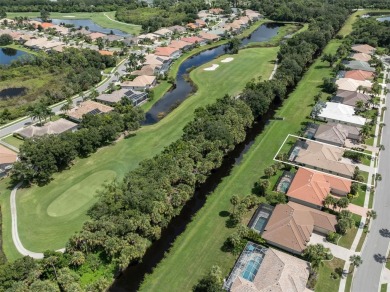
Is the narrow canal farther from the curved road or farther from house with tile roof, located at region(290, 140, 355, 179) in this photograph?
house with tile roof, located at region(290, 140, 355, 179)

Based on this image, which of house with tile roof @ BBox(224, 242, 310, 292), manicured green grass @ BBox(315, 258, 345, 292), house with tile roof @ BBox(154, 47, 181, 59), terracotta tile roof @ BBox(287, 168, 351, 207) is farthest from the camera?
house with tile roof @ BBox(154, 47, 181, 59)

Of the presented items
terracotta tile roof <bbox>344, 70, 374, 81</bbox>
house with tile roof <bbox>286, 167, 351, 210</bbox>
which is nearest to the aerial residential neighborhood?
house with tile roof <bbox>286, 167, 351, 210</bbox>

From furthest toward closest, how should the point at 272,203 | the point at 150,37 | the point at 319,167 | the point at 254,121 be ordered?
the point at 150,37 → the point at 254,121 → the point at 319,167 → the point at 272,203

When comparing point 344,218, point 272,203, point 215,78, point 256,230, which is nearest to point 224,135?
point 272,203

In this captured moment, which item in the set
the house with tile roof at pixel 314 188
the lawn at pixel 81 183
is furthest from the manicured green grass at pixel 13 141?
the house with tile roof at pixel 314 188

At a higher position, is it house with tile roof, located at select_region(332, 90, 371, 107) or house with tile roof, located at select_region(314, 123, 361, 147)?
house with tile roof, located at select_region(332, 90, 371, 107)

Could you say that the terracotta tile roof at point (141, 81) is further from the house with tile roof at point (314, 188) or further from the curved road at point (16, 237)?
the house with tile roof at point (314, 188)

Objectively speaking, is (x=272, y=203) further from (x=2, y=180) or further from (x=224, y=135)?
(x=2, y=180)

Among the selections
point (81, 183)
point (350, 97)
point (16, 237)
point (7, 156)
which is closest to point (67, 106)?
point (7, 156)
